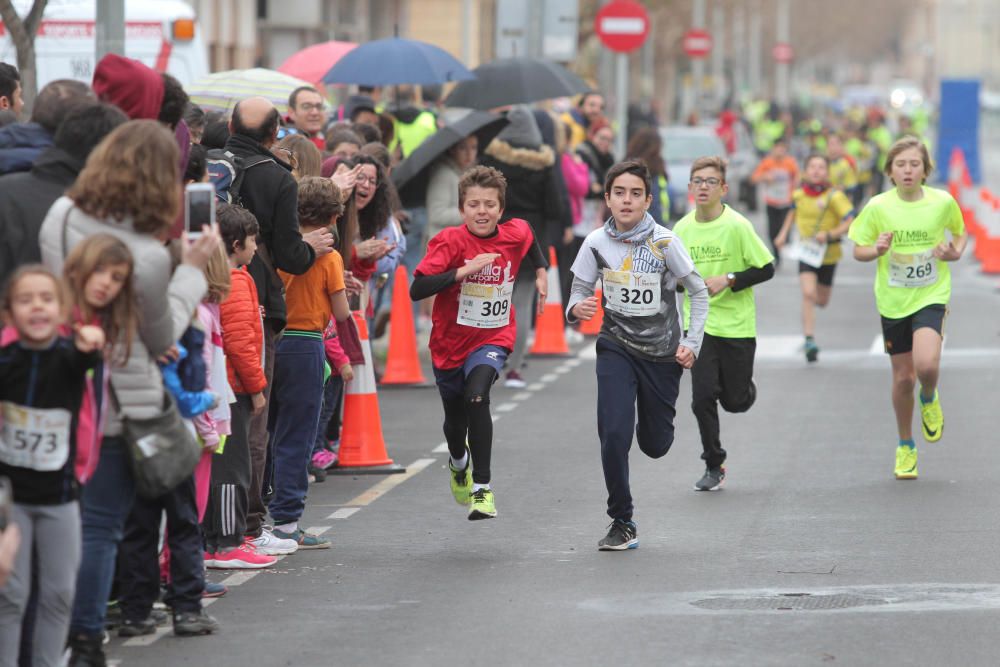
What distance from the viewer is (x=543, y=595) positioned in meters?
8.45

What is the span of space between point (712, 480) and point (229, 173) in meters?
3.37

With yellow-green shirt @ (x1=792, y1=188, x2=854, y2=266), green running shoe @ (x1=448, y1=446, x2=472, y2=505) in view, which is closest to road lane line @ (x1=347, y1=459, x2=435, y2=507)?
green running shoe @ (x1=448, y1=446, x2=472, y2=505)

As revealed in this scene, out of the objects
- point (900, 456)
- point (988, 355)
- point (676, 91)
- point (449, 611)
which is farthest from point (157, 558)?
point (676, 91)

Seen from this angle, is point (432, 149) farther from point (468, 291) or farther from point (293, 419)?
point (293, 419)

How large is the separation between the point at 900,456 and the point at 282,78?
5801 mm

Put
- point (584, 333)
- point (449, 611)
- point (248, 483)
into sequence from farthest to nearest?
point (584, 333) < point (248, 483) < point (449, 611)

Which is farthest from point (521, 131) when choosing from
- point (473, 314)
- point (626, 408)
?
point (626, 408)

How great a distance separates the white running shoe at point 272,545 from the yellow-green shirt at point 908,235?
394cm

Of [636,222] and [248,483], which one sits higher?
[636,222]

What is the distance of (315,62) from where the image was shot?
19.1 meters

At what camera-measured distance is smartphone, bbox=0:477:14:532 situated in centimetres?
600

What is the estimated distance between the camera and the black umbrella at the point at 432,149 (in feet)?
52.0

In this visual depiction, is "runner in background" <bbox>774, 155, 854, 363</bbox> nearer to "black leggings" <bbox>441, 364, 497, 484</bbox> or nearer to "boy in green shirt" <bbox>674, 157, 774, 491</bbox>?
"boy in green shirt" <bbox>674, 157, 774, 491</bbox>

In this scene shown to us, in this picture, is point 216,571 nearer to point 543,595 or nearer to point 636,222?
point 543,595
